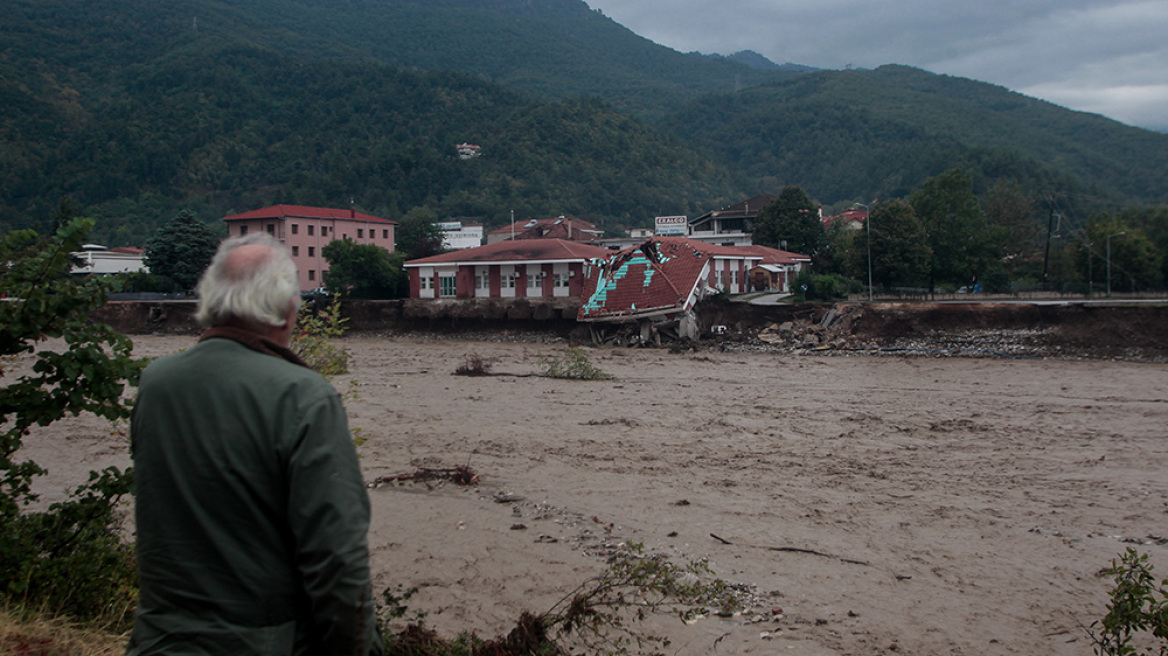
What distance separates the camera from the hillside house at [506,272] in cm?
4331

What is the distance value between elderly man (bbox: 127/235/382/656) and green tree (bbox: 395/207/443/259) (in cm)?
5885

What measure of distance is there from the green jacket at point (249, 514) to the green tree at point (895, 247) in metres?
43.6

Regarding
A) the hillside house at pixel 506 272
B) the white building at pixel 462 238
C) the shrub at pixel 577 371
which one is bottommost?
the shrub at pixel 577 371

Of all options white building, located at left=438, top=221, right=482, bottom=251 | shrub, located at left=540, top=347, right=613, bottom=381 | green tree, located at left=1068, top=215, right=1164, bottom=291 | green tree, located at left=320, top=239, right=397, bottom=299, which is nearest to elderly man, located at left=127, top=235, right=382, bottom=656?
shrub, located at left=540, top=347, right=613, bottom=381

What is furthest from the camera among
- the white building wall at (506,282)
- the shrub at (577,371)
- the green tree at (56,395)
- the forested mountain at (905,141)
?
the forested mountain at (905,141)

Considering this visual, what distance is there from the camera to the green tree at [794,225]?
60.2 metres

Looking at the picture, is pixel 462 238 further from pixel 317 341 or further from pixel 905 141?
pixel 905 141

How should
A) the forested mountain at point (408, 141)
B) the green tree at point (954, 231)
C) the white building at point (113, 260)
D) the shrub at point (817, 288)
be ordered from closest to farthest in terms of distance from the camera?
the shrub at point (817, 288) < the green tree at point (954, 231) < the white building at point (113, 260) < the forested mountain at point (408, 141)

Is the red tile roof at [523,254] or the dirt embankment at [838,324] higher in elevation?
the red tile roof at [523,254]

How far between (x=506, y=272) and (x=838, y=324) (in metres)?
18.7

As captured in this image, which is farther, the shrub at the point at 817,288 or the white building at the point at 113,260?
the white building at the point at 113,260

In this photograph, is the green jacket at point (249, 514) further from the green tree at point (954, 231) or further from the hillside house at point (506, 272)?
the green tree at point (954, 231)

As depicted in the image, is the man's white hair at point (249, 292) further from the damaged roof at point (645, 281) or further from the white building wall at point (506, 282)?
the white building wall at point (506, 282)

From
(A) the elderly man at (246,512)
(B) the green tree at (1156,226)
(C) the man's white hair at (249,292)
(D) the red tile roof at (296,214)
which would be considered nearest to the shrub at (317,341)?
(C) the man's white hair at (249,292)
